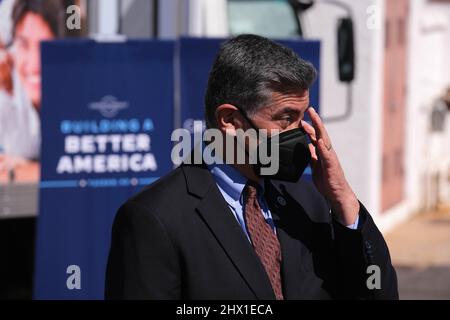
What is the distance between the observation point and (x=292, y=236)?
10.5 ft

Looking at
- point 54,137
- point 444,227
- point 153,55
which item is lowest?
point 444,227

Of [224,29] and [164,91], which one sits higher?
[224,29]

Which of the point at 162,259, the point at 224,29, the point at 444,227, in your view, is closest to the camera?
the point at 162,259

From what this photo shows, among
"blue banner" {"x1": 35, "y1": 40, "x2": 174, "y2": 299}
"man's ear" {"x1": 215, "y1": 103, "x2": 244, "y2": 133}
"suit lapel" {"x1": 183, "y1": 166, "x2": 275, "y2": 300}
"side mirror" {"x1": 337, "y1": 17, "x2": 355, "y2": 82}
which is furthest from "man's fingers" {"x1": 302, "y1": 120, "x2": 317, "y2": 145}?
"side mirror" {"x1": 337, "y1": 17, "x2": 355, "y2": 82}

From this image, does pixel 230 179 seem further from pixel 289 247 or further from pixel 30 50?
pixel 30 50

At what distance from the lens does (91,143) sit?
709cm

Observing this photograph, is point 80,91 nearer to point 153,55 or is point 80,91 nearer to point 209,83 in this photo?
point 153,55

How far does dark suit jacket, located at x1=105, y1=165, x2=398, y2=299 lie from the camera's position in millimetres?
3004

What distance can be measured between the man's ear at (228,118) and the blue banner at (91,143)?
3976 millimetres

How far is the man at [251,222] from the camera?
9.91ft

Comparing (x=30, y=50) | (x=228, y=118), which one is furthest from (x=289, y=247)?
(x=30, y=50)

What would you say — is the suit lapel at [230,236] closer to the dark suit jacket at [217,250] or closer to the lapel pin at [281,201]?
the dark suit jacket at [217,250]
